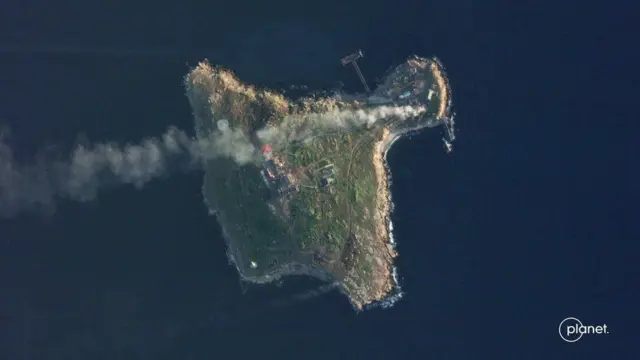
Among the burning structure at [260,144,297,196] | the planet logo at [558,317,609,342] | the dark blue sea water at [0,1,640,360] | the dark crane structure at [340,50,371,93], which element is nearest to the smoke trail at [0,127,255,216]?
the dark blue sea water at [0,1,640,360]

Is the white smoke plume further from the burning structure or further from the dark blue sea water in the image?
the dark blue sea water

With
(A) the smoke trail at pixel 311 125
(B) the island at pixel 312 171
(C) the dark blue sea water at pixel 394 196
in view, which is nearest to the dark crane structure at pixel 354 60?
(B) the island at pixel 312 171

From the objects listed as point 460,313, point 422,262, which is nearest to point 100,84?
point 422,262

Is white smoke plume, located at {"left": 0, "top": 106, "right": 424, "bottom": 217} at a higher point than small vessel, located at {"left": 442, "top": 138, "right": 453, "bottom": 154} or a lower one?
higher

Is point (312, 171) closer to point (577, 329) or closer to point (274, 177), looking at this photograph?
point (274, 177)

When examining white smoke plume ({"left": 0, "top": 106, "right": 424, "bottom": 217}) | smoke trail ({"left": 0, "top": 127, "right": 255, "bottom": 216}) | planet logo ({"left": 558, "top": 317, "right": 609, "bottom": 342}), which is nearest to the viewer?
planet logo ({"left": 558, "top": 317, "right": 609, "bottom": 342})

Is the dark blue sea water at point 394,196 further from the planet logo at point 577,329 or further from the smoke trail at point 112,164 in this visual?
the smoke trail at point 112,164

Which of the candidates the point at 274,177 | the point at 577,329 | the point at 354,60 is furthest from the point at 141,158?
the point at 577,329
